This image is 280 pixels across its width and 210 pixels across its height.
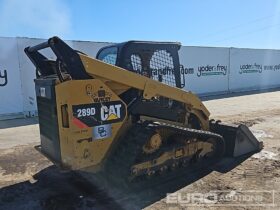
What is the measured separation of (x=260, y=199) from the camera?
4672 mm

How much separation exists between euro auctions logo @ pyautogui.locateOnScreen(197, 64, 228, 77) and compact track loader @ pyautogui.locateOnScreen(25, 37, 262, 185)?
44.0 ft

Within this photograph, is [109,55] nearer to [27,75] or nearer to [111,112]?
[111,112]

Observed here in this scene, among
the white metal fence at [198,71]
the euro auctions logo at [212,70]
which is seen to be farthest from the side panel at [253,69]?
the euro auctions logo at [212,70]

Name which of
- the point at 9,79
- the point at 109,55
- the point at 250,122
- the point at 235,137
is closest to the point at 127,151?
the point at 109,55

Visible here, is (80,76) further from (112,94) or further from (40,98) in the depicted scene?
(40,98)

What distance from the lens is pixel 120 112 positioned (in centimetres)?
490

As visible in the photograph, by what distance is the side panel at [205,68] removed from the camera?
18688 mm

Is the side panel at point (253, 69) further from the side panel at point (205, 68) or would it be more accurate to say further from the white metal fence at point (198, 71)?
the side panel at point (205, 68)

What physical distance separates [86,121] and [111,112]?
1.37ft

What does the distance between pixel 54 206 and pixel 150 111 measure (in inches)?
78.9

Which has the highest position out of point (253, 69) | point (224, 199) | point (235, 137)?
point (253, 69)

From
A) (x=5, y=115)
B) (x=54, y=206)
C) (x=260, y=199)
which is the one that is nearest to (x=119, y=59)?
(x=54, y=206)

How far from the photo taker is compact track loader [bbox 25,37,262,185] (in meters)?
4.46

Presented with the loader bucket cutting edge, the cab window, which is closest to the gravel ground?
the loader bucket cutting edge
